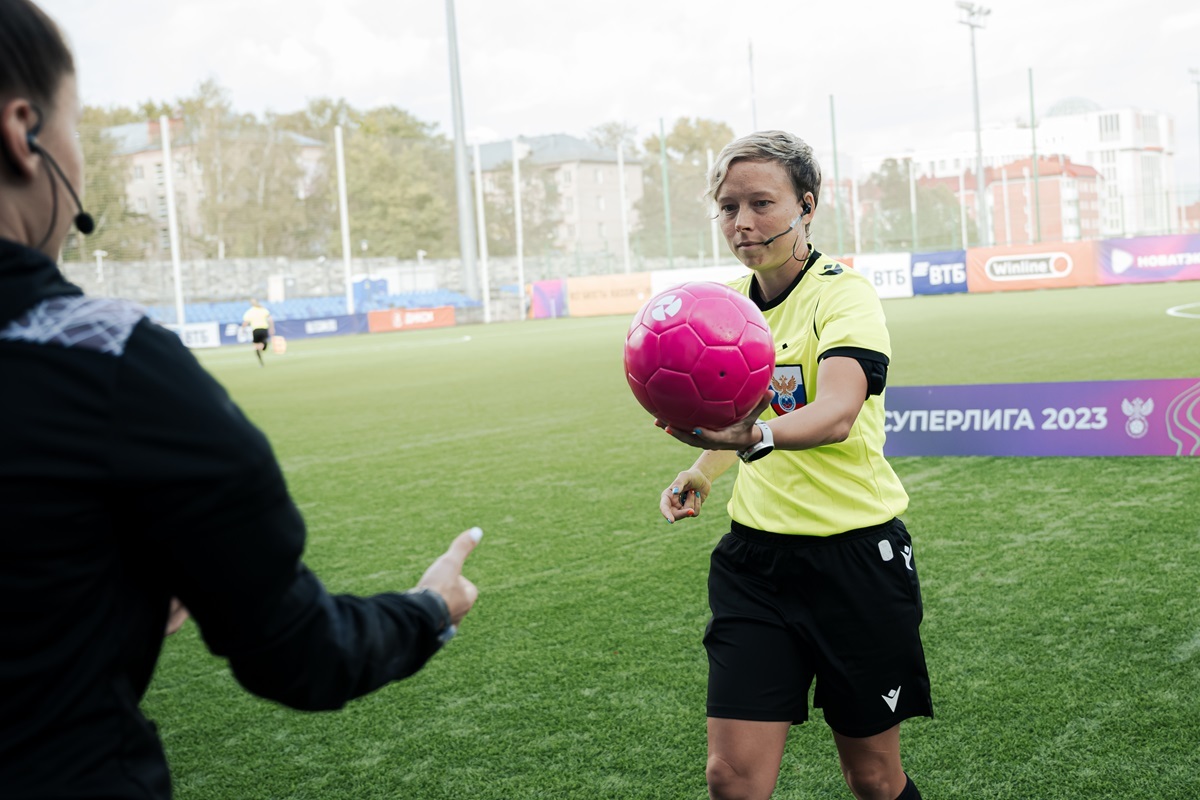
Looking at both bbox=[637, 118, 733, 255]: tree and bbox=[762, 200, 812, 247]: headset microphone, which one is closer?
bbox=[762, 200, 812, 247]: headset microphone

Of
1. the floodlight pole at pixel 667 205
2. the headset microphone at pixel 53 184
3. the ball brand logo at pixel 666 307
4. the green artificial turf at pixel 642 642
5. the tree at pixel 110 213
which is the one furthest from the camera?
the floodlight pole at pixel 667 205

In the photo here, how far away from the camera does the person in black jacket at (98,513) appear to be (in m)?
1.24

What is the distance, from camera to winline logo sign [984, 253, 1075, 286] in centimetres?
3456

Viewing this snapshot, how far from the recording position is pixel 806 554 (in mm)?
3020

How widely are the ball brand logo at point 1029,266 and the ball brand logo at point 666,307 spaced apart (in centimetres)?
3490

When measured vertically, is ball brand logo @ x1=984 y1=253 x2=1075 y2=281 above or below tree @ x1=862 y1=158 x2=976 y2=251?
below

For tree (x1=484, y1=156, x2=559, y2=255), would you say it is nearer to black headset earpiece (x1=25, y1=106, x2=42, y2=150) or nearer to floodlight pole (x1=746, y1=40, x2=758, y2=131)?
floodlight pole (x1=746, y1=40, x2=758, y2=131)

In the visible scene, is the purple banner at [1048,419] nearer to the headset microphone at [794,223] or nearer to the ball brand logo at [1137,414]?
the ball brand logo at [1137,414]

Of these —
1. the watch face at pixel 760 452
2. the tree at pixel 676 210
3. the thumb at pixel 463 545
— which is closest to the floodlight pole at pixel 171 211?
the tree at pixel 676 210

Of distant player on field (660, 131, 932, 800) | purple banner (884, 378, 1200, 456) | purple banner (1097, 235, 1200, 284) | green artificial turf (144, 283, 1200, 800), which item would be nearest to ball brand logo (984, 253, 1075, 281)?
purple banner (1097, 235, 1200, 284)

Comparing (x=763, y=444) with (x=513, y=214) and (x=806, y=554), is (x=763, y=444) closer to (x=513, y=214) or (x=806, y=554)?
(x=806, y=554)

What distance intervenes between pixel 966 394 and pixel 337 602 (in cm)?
813

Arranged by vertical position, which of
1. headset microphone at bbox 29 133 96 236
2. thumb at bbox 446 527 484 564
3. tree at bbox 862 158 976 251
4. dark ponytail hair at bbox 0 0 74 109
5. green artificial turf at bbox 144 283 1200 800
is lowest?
green artificial turf at bbox 144 283 1200 800

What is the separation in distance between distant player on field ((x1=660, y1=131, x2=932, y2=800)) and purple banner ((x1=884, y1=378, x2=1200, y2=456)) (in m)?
5.81
